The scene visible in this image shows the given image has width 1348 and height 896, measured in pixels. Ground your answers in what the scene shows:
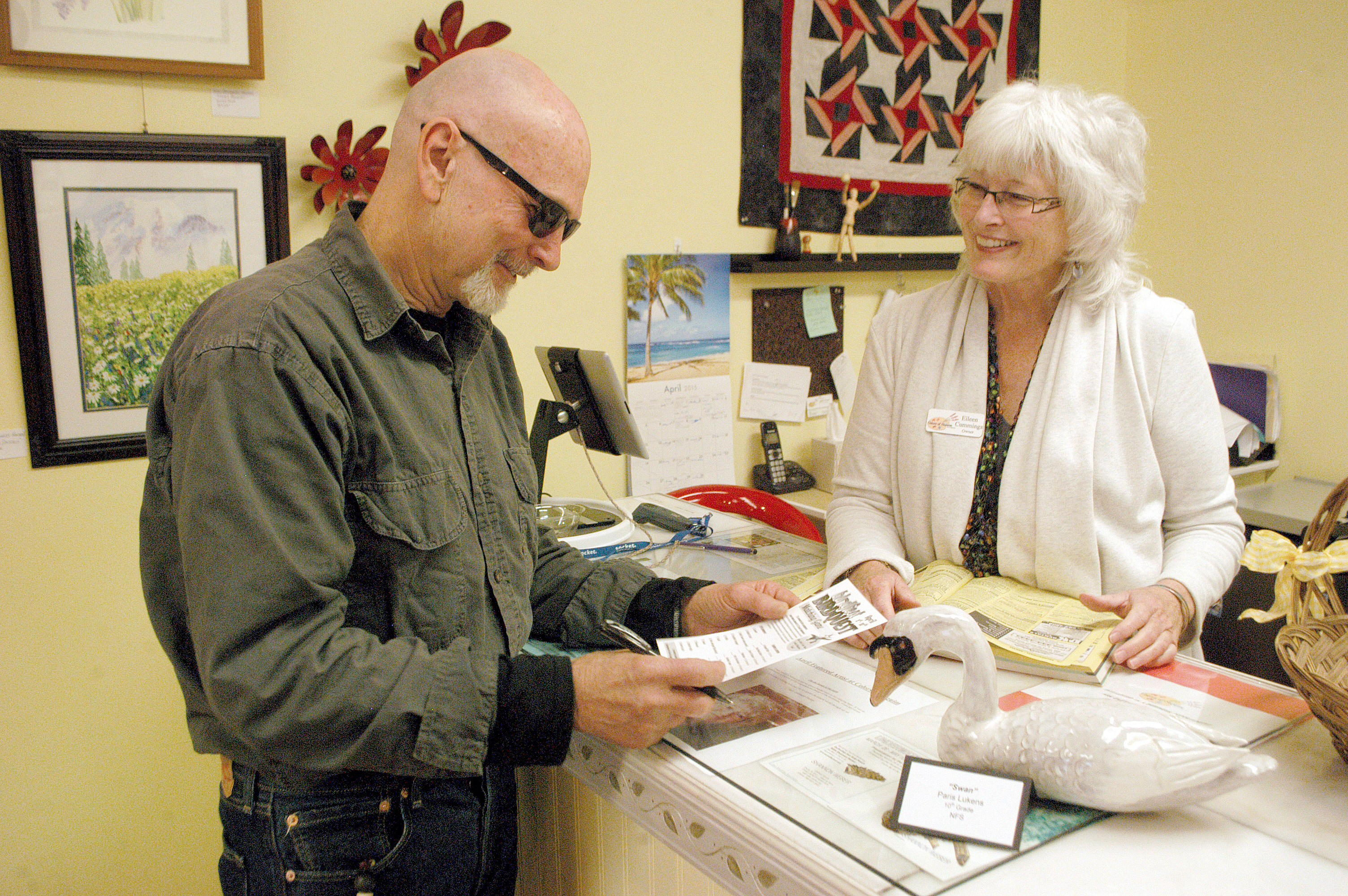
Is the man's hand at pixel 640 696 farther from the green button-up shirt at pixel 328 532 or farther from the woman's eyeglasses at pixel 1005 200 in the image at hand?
the woman's eyeglasses at pixel 1005 200

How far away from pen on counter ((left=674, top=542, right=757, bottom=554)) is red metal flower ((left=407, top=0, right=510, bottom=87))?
1.23 metres

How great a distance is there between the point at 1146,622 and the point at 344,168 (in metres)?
1.81

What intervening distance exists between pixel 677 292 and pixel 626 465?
1.69 feet

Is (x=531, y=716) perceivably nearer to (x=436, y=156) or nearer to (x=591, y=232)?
(x=436, y=156)

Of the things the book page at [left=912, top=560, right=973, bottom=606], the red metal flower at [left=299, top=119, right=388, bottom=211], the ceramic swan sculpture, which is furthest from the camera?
the red metal flower at [left=299, top=119, right=388, bottom=211]

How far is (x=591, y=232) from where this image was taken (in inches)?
97.8

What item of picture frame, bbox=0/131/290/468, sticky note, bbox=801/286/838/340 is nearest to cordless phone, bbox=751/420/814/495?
sticky note, bbox=801/286/838/340

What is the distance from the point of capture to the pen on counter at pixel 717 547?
6.15 ft

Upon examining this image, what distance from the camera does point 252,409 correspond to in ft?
2.97

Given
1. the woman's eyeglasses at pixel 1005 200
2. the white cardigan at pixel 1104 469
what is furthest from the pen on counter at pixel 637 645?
the woman's eyeglasses at pixel 1005 200

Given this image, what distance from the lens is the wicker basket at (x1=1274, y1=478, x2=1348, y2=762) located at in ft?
2.96

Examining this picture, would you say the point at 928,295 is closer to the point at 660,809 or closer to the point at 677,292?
the point at 677,292

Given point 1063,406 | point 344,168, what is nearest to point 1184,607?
Answer: point 1063,406

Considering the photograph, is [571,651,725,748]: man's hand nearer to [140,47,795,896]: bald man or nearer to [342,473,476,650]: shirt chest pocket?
[140,47,795,896]: bald man
